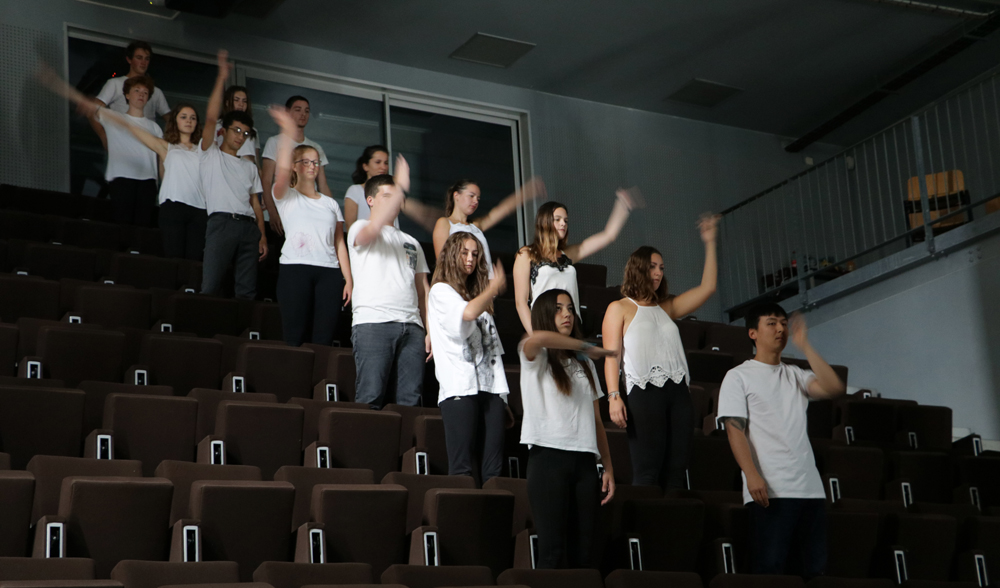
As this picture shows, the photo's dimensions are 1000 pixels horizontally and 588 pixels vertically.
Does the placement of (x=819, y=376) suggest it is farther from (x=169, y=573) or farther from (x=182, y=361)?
(x=182, y=361)

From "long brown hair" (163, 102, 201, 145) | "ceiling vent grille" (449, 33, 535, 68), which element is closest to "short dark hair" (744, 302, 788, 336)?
"long brown hair" (163, 102, 201, 145)

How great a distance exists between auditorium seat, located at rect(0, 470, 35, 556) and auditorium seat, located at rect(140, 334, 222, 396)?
1.34 metres

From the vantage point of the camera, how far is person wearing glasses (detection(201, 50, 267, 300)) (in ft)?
15.0

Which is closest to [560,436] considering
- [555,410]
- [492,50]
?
[555,410]

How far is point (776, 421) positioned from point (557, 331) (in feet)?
2.37

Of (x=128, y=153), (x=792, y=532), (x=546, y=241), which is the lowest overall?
(x=792, y=532)

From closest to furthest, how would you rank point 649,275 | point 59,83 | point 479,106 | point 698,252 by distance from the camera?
point 649,275 < point 59,83 < point 479,106 < point 698,252

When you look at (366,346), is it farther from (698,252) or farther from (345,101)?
(698,252)

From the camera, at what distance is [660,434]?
334cm

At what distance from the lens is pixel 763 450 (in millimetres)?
2984

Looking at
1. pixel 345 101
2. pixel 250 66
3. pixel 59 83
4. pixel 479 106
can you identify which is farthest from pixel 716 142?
pixel 59 83

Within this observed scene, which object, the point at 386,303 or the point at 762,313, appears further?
the point at 386,303

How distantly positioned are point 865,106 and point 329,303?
19.6 feet

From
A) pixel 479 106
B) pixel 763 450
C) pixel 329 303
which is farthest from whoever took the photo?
pixel 479 106
